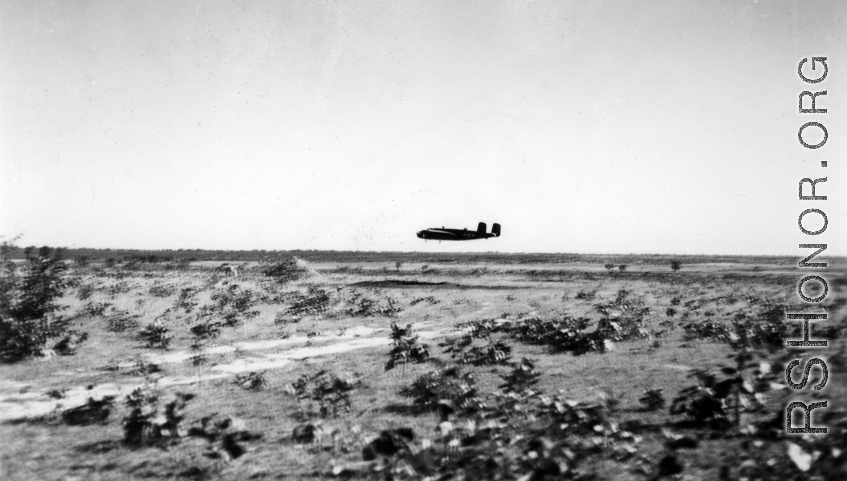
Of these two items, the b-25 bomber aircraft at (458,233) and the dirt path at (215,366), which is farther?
the b-25 bomber aircraft at (458,233)

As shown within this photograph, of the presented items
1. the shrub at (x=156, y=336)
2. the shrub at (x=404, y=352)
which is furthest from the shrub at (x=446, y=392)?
the shrub at (x=156, y=336)

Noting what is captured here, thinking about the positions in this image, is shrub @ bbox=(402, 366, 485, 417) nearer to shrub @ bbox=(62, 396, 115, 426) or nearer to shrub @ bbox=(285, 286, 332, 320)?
shrub @ bbox=(62, 396, 115, 426)

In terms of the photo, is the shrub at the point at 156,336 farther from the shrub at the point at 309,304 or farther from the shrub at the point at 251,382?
the shrub at the point at 251,382

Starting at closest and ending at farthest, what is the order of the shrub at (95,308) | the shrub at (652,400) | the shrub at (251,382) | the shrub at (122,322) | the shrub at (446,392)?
the shrub at (652,400) < the shrub at (446,392) < the shrub at (251,382) < the shrub at (122,322) < the shrub at (95,308)

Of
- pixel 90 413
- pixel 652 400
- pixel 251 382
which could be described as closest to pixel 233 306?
pixel 251 382

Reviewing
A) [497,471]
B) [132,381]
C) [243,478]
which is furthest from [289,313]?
[497,471]

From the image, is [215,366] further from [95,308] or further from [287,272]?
[287,272]

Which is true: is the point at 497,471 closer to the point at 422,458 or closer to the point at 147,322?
the point at 422,458
